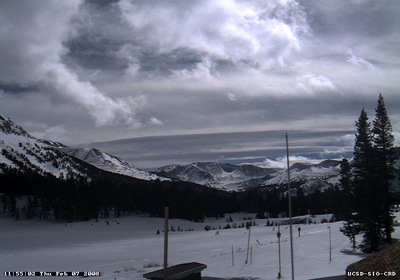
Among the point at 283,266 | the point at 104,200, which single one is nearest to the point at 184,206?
the point at 104,200

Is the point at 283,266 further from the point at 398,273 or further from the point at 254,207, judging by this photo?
A: the point at 254,207

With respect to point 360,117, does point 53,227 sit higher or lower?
lower

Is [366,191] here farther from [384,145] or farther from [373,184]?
[384,145]

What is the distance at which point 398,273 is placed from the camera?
11125mm

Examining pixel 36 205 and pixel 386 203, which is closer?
pixel 386 203

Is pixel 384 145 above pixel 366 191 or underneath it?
above

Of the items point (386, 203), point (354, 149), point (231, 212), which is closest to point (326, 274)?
point (386, 203)

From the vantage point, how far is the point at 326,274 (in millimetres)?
22719

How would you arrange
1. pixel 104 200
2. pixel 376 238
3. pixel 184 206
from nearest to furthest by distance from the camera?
pixel 376 238 → pixel 104 200 → pixel 184 206

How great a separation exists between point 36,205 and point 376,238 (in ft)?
344

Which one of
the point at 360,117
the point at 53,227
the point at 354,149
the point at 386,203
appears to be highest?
the point at 360,117

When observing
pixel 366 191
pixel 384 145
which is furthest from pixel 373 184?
pixel 384 145

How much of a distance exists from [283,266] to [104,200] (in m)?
104

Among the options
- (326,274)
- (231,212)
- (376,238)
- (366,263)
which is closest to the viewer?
(366,263)
